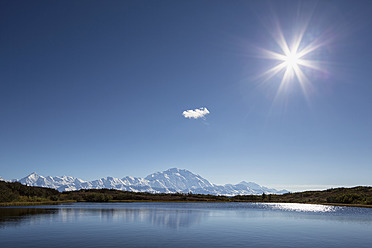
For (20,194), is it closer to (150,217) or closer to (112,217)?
(112,217)

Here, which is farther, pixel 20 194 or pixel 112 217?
pixel 20 194

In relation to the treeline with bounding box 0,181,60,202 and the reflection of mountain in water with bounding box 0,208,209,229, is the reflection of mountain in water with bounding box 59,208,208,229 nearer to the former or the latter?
the reflection of mountain in water with bounding box 0,208,209,229

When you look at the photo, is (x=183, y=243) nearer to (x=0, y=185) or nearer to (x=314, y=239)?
(x=314, y=239)

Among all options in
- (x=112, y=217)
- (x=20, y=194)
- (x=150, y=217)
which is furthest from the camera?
(x=20, y=194)

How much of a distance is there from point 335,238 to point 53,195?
147442 mm

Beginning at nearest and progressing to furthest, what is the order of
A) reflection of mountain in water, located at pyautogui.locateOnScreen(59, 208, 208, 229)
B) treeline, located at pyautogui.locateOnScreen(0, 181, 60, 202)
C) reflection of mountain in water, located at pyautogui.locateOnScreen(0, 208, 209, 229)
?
reflection of mountain in water, located at pyautogui.locateOnScreen(0, 208, 209, 229) < reflection of mountain in water, located at pyautogui.locateOnScreen(59, 208, 208, 229) < treeline, located at pyautogui.locateOnScreen(0, 181, 60, 202)

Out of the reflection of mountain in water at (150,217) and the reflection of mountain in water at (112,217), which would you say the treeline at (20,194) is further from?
the reflection of mountain in water at (150,217)

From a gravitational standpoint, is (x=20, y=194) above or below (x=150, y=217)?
above

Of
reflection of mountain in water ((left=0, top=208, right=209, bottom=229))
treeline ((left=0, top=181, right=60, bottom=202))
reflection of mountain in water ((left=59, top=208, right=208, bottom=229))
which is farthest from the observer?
treeline ((left=0, top=181, right=60, bottom=202))

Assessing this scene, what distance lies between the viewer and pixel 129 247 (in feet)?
98.6

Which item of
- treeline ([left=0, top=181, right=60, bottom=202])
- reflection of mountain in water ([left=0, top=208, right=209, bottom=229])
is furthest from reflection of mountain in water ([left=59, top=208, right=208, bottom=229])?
treeline ([left=0, top=181, right=60, bottom=202])

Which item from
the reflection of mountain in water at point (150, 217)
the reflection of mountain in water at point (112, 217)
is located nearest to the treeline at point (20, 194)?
the reflection of mountain in water at point (112, 217)

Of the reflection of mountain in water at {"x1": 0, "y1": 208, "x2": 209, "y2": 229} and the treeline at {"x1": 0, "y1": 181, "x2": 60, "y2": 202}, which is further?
the treeline at {"x1": 0, "y1": 181, "x2": 60, "y2": 202}

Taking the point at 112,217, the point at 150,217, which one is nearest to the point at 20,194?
the point at 112,217
